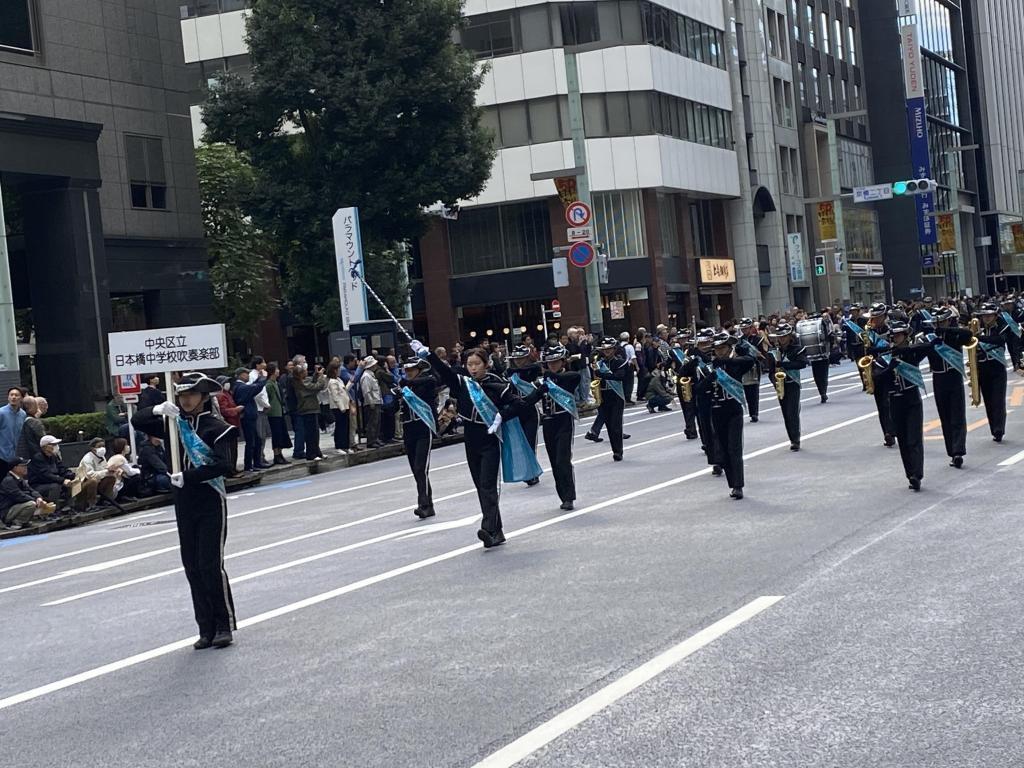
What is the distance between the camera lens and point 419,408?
56.5 feet

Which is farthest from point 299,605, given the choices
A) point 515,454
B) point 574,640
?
point 515,454

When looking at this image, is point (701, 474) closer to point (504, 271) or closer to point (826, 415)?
point (826, 415)

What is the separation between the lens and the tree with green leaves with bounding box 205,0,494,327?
39.0 m

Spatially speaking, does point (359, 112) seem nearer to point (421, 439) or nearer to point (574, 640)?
point (421, 439)

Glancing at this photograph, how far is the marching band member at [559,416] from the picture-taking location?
16531 millimetres

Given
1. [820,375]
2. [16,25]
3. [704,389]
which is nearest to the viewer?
[704,389]

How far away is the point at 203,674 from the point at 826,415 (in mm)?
19399

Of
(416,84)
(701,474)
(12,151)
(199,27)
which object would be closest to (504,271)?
(199,27)

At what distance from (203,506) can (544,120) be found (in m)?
47.4

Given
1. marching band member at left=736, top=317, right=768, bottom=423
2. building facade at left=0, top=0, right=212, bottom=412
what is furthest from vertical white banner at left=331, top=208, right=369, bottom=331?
marching band member at left=736, top=317, right=768, bottom=423

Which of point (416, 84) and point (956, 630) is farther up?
point (416, 84)

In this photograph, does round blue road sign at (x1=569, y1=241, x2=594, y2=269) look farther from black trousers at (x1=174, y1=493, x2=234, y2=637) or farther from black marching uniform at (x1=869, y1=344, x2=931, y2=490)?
black trousers at (x1=174, y1=493, x2=234, y2=637)

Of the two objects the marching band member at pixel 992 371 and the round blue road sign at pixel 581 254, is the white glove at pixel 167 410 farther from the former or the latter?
the round blue road sign at pixel 581 254

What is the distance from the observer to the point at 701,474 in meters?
19.1
